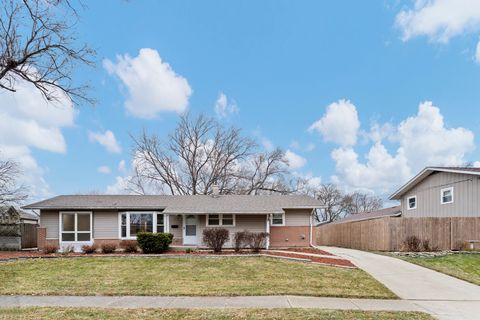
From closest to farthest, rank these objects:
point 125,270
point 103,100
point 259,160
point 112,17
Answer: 1. point 112,17
2. point 103,100
3. point 125,270
4. point 259,160

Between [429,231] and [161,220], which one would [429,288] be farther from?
[161,220]

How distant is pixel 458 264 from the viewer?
45.2 feet

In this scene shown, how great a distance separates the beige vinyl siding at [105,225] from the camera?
67.8 ft

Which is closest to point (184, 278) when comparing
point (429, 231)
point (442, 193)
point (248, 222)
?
point (248, 222)

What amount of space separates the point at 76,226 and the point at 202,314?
52.0ft

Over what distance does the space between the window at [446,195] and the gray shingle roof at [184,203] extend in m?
6.55

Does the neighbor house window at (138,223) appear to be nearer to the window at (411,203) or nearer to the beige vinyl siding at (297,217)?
the beige vinyl siding at (297,217)

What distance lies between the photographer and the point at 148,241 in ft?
57.0

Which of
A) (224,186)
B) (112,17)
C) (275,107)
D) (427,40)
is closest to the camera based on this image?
(112,17)

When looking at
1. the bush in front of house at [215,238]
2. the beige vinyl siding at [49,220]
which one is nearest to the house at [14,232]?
the beige vinyl siding at [49,220]

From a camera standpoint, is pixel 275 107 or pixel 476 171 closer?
pixel 476 171

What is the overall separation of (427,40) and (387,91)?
10.7 feet

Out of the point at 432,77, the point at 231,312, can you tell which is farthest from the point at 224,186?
the point at 231,312

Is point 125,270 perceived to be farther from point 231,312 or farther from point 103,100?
point 231,312
